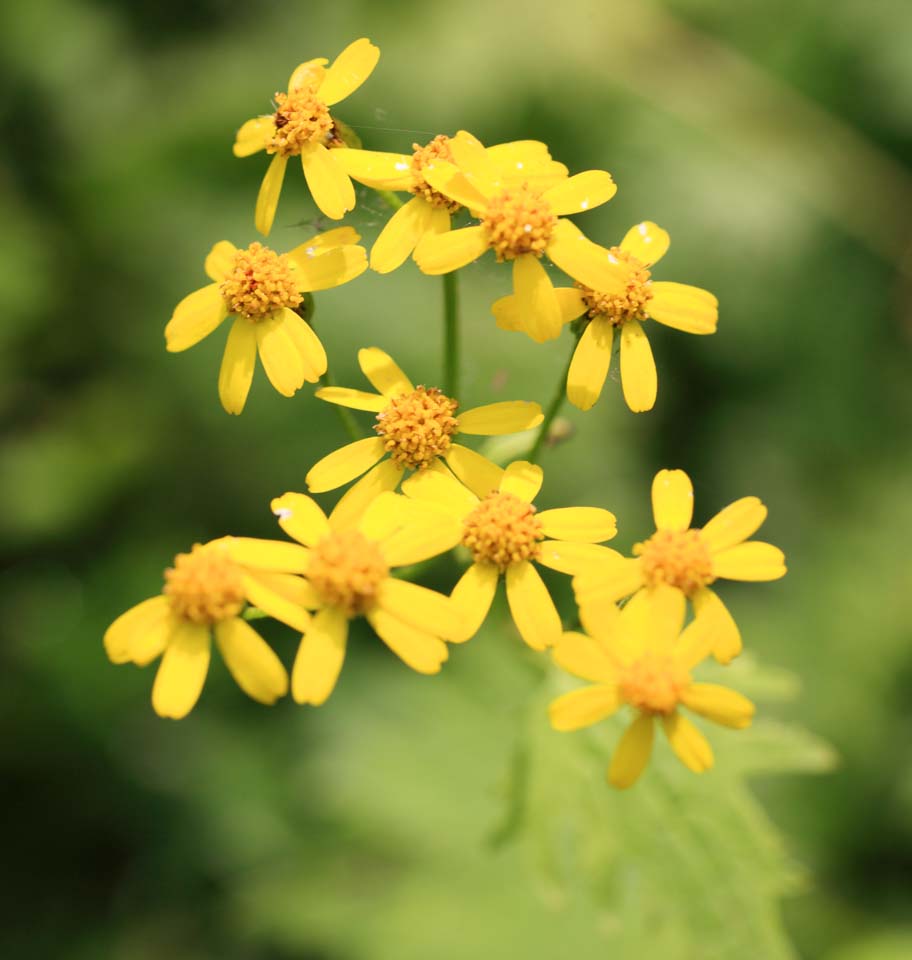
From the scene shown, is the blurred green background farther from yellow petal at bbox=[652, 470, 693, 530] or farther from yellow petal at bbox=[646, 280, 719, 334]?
yellow petal at bbox=[652, 470, 693, 530]

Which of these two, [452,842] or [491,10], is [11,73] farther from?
[452,842]

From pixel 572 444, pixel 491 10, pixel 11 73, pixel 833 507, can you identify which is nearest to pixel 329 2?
pixel 491 10

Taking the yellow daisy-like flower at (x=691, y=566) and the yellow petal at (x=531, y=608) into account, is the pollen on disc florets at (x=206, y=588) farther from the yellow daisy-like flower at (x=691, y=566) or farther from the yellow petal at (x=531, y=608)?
the yellow daisy-like flower at (x=691, y=566)

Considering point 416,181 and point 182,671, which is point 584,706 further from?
point 416,181

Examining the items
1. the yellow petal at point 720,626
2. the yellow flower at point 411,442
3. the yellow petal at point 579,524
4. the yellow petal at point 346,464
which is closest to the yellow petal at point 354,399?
the yellow flower at point 411,442

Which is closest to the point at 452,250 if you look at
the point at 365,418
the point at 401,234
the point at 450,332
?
the point at 401,234

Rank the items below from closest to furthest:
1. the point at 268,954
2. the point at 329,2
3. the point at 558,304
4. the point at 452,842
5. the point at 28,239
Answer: the point at 558,304
the point at 452,842
the point at 268,954
the point at 28,239
the point at 329,2
